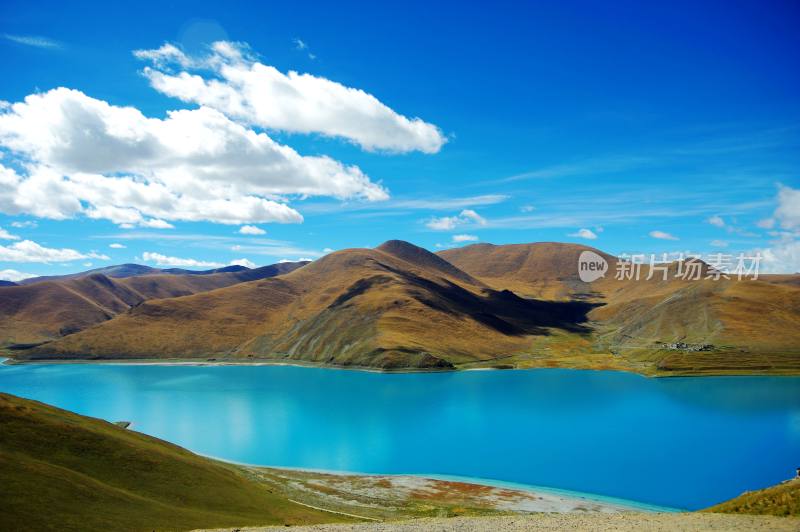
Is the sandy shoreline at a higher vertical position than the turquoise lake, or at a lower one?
higher

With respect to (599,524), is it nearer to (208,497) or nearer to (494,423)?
(208,497)

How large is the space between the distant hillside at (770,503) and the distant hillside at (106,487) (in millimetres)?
30580

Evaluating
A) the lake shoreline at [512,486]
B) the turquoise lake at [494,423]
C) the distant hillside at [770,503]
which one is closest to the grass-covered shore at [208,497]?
the distant hillside at [770,503]

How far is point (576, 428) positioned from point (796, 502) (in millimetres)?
62919

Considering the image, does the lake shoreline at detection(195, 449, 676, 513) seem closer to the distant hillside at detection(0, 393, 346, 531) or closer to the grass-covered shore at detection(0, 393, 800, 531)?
the grass-covered shore at detection(0, 393, 800, 531)

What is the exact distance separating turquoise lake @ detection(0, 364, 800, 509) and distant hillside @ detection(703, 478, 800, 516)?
74.0ft

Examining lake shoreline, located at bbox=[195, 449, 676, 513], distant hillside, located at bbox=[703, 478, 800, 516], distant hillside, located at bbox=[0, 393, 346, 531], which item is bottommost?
lake shoreline, located at bbox=[195, 449, 676, 513]

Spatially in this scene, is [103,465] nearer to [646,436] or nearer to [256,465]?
[256,465]

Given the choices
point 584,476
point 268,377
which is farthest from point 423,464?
point 268,377

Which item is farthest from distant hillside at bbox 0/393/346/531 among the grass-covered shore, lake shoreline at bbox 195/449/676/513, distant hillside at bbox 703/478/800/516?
distant hillside at bbox 703/478/800/516

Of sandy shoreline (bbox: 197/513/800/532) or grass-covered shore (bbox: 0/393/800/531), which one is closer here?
sandy shoreline (bbox: 197/513/800/532)

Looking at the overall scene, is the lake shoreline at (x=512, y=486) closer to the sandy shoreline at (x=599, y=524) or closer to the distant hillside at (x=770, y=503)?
the distant hillside at (x=770, y=503)

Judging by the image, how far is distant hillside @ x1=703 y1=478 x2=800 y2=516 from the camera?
33.6m

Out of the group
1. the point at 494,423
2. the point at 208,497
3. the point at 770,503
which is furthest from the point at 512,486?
the point at 208,497
